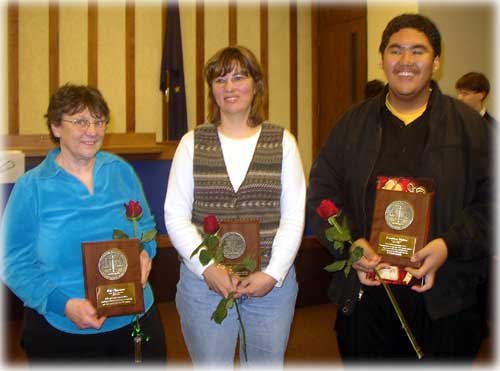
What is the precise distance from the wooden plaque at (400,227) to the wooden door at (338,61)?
6167 mm

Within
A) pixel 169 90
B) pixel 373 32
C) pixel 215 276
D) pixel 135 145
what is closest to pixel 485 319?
pixel 215 276

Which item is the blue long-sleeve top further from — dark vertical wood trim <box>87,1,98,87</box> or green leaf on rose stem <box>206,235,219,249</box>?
dark vertical wood trim <box>87,1,98,87</box>

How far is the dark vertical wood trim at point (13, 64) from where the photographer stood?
7.21 m

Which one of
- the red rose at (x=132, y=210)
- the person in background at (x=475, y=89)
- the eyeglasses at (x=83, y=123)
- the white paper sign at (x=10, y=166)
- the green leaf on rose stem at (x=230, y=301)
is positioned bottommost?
the green leaf on rose stem at (x=230, y=301)

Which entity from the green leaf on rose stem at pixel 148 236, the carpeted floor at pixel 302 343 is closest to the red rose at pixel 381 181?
the green leaf on rose stem at pixel 148 236

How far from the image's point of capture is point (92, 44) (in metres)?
7.64

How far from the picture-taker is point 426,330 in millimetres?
1911

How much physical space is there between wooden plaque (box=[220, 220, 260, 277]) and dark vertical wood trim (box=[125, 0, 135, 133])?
20.5 ft

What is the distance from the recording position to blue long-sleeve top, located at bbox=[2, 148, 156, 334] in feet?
6.11

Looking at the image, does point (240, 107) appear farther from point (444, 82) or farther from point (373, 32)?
point (373, 32)

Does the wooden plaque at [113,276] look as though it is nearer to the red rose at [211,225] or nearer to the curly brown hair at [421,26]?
the red rose at [211,225]

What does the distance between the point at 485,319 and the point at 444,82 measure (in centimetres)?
436

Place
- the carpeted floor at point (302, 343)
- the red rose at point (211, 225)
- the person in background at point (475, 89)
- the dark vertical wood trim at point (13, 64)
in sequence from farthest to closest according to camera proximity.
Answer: the dark vertical wood trim at point (13, 64)
the person in background at point (475, 89)
the carpeted floor at point (302, 343)
the red rose at point (211, 225)

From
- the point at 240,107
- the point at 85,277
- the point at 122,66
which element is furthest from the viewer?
the point at 122,66
